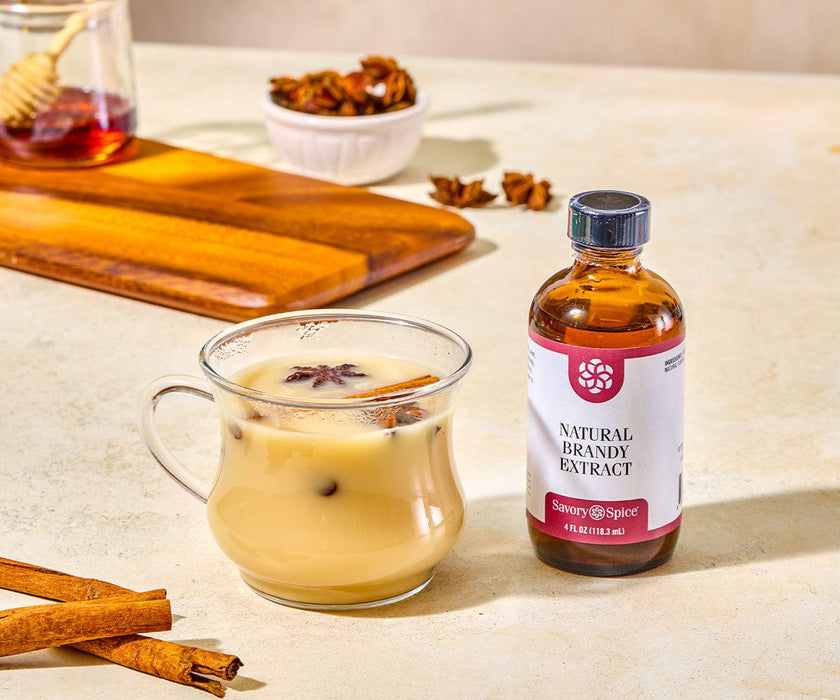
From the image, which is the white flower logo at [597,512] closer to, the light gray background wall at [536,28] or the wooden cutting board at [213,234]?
the wooden cutting board at [213,234]

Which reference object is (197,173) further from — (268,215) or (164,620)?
(164,620)

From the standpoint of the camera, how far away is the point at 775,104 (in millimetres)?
1991

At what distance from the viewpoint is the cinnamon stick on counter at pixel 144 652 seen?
0.65m

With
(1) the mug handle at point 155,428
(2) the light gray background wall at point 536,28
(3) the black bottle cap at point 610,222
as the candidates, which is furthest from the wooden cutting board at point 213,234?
(2) the light gray background wall at point 536,28

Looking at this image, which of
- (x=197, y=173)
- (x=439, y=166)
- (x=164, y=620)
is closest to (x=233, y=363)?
(x=164, y=620)

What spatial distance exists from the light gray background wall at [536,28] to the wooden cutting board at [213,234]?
2.30 m

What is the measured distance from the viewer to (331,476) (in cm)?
70

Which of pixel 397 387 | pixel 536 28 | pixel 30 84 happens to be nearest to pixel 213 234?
pixel 30 84

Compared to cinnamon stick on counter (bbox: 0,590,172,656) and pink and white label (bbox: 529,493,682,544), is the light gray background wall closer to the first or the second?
pink and white label (bbox: 529,493,682,544)

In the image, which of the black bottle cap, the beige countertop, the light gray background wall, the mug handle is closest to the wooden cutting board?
the beige countertop

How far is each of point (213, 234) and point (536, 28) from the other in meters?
2.57

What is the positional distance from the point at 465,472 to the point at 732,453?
204 millimetres

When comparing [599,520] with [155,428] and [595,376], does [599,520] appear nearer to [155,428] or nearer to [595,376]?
[595,376]

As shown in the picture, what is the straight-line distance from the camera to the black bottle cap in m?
0.69
